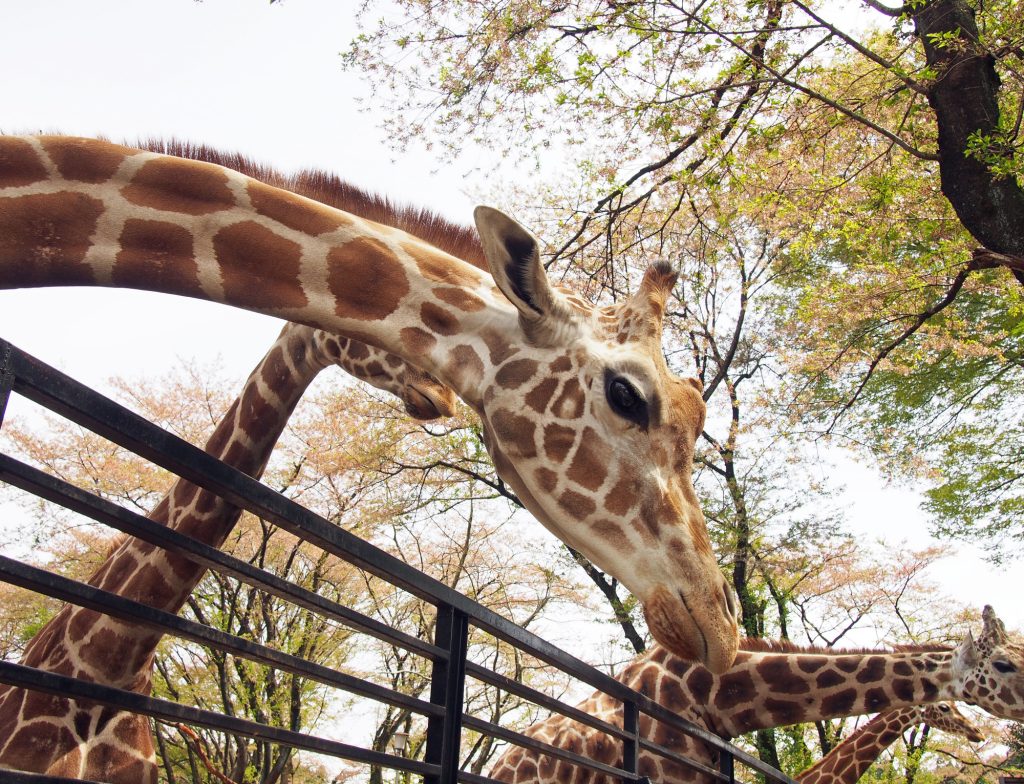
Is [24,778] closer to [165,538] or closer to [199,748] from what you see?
[165,538]

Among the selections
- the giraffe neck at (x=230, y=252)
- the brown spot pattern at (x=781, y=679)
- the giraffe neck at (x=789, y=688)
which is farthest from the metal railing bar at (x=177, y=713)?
the brown spot pattern at (x=781, y=679)

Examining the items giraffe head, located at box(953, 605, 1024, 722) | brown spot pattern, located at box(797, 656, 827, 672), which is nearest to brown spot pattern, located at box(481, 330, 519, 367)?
brown spot pattern, located at box(797, 656, 827, 672)

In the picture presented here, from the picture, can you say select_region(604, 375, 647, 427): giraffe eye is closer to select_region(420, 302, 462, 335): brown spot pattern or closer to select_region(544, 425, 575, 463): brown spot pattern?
select_region(544, 425, 575, 463): brown spot pattern

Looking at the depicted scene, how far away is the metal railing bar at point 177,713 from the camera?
50.4 inches

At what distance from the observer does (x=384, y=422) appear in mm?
16750

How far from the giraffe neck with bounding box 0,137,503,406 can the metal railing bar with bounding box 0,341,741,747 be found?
80 cm

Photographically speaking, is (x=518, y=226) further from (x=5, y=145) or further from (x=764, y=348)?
(x=764, y=348)

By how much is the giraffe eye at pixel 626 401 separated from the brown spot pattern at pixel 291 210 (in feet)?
3.81

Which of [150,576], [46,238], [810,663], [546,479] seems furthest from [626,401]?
[810,663]

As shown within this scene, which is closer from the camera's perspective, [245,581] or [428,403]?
[245,581]

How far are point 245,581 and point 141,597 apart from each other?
60.5 inches

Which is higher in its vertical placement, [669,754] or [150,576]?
[150,576]

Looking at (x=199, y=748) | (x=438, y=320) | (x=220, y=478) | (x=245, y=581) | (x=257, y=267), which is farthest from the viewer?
(x=199, y=748)

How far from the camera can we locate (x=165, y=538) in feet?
5.20
